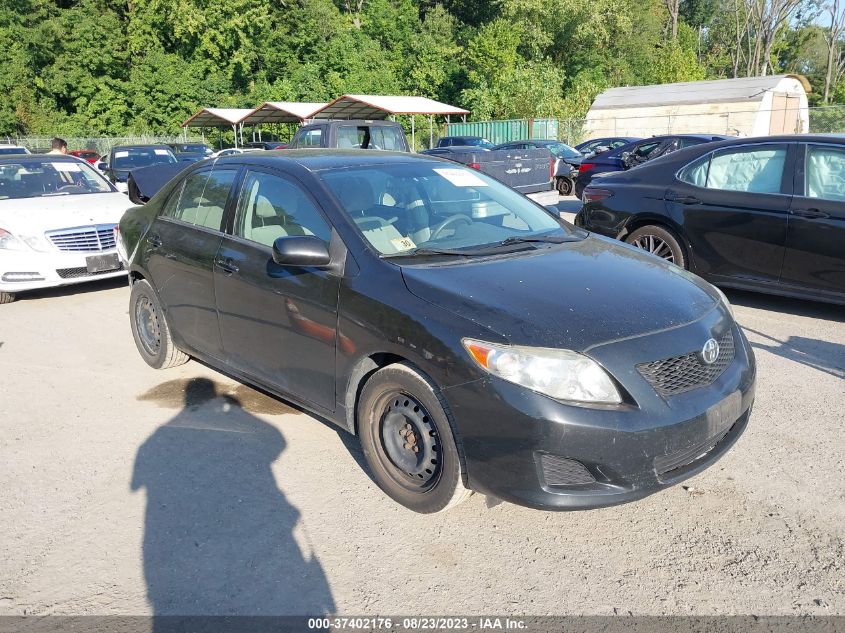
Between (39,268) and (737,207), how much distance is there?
289 inches

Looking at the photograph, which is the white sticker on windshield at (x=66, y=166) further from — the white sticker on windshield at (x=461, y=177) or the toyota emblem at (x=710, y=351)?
the toyota emblem at (x=710, y=351)

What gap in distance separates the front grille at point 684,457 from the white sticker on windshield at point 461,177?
2.22 meters

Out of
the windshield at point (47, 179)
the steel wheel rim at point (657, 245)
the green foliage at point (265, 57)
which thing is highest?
the green foliage at point (265, 57)

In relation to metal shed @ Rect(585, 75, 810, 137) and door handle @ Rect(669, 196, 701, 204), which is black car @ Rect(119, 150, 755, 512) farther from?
metal shed @ Rect(585, 75, 810, 137)

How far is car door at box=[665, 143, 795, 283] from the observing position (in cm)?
650

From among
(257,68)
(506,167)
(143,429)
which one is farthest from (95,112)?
(143,429)

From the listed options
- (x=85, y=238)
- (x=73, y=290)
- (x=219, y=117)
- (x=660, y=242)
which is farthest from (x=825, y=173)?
(x=219, y=117)

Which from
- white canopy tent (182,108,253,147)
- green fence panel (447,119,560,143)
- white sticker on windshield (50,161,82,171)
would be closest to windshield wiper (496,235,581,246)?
white sticker on windshield (50,161,82,171)

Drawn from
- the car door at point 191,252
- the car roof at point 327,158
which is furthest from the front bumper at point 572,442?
the car door at point 191,252

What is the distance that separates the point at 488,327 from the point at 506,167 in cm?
939

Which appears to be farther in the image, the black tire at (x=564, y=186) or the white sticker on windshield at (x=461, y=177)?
the black tire at (x=564, y=186)

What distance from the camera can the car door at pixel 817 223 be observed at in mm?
6120

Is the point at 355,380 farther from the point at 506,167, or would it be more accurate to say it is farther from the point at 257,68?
the point at 257,68

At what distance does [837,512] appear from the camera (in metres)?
3.39
